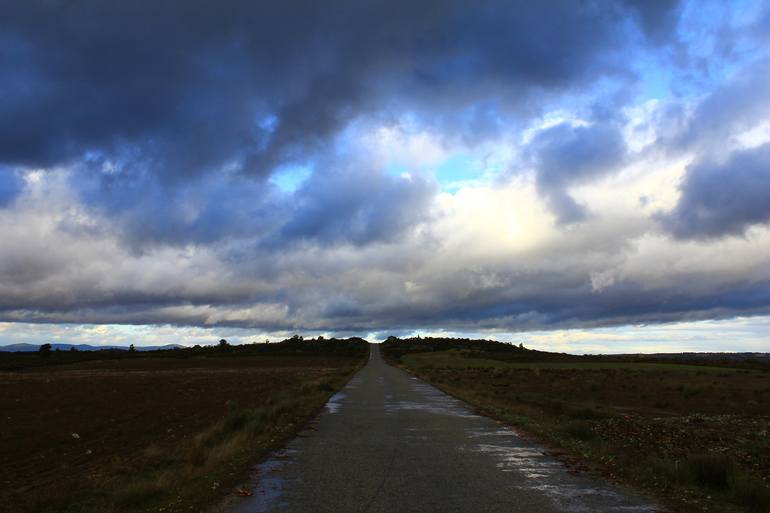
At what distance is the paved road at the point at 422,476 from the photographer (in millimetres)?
7715

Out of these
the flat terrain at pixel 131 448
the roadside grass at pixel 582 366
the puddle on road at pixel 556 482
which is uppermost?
the puddle on road at pixel 556 482

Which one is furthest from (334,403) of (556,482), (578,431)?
(556,482)

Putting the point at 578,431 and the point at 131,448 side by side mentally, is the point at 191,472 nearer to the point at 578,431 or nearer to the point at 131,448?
the point at 131,448

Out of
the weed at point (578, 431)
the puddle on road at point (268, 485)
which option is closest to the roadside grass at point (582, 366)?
the weed at point (578, 431)

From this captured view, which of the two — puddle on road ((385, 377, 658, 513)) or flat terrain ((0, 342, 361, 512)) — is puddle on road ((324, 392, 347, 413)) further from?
puddle on road ((385, 377, 658, 513))

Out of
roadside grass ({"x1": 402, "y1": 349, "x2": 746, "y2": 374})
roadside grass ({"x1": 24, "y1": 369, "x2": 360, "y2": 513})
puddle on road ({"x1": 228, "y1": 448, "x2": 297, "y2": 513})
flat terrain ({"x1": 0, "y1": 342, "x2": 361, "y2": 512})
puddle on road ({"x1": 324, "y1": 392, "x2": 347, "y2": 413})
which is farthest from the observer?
roadside grass ({"x1": 402, "y1": 349, "x2": 746, "y2": 374})

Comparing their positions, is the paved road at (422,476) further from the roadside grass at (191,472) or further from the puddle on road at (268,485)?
the roadside grass at (191,472)

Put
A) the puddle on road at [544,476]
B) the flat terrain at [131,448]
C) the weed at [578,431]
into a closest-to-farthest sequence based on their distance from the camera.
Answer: the puddle on road at [544,476] → the flat terrain at [131,448] → the weed at [578,431]

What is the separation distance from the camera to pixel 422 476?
969 centimetres

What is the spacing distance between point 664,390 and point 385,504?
149 feet

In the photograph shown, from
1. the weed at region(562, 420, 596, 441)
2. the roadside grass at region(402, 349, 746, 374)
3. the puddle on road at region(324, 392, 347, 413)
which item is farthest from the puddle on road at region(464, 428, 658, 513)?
the roadside grass at region(402, 349, 746, 374)

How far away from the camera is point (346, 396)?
1177 inches

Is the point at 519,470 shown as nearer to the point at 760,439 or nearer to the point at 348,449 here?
the point at 348,449

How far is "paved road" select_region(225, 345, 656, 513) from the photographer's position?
7715mm
